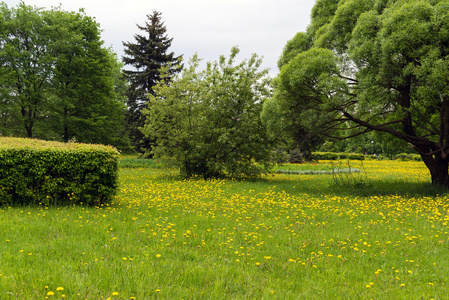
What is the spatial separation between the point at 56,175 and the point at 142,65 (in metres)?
25.5

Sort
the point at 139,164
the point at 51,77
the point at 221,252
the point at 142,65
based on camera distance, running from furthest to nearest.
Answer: the point at 142,65 → the point at 51,77 → the point at 139,164 → the point at 221,252

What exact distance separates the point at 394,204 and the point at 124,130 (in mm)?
27050

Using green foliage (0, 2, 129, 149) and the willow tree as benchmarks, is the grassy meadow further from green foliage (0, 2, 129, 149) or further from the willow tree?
green foliage (0, 2, 129, 149)

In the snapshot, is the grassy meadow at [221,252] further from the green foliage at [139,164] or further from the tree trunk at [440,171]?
the green foliage at [139,164]

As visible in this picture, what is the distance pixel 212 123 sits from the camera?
1380cm

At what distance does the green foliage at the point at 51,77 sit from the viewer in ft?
71.9

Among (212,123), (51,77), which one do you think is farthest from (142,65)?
(212,123)

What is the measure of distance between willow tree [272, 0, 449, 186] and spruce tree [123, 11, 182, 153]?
2066 cm

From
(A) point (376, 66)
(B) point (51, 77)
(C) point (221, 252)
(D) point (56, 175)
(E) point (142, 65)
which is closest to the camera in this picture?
(C) point (221, 252)

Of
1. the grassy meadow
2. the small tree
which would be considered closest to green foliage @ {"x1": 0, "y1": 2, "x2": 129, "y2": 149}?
the small tree

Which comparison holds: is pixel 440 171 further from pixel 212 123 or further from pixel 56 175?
pixel 56 175

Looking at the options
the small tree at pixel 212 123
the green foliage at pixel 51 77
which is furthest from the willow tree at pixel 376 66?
the green foliage at pixel 51 77

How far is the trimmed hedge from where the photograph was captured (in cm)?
626

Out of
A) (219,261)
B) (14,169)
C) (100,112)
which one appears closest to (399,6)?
(219,261)
